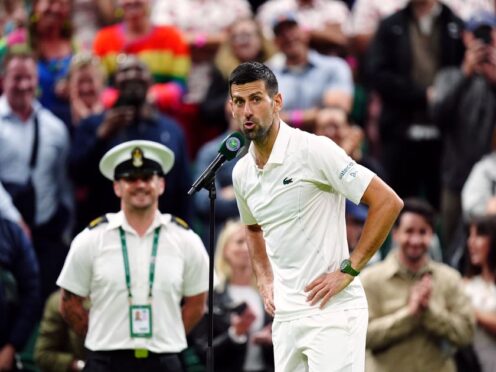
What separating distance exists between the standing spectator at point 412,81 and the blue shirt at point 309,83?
1.48 feet

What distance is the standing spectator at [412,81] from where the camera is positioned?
39.6 feet

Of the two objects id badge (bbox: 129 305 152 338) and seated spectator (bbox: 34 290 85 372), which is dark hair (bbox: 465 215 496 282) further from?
id badge (bbox: 129 305 152 338)

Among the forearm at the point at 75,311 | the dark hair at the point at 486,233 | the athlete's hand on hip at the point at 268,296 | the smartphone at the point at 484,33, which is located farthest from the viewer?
the smartphone at the point at 484,33

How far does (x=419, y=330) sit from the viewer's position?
959 cm

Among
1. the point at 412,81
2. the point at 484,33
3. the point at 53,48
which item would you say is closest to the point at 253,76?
the point at 484,33

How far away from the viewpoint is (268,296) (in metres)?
7.21

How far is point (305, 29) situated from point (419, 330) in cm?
391

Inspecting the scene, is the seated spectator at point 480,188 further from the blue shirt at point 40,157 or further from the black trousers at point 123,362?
the black trousers at point 123,362

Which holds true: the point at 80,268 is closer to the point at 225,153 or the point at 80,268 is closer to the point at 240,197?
the point at 240,197

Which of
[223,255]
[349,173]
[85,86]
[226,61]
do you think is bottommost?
[223,255]

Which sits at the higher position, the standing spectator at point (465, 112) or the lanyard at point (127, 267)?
the standing spectator at point (465, 112)

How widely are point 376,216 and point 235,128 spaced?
4765 millimetres

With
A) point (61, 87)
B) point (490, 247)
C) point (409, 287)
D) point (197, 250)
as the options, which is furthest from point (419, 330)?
point (61, 87)

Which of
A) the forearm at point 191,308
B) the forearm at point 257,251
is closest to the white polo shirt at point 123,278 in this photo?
the forearm at point 191,308
